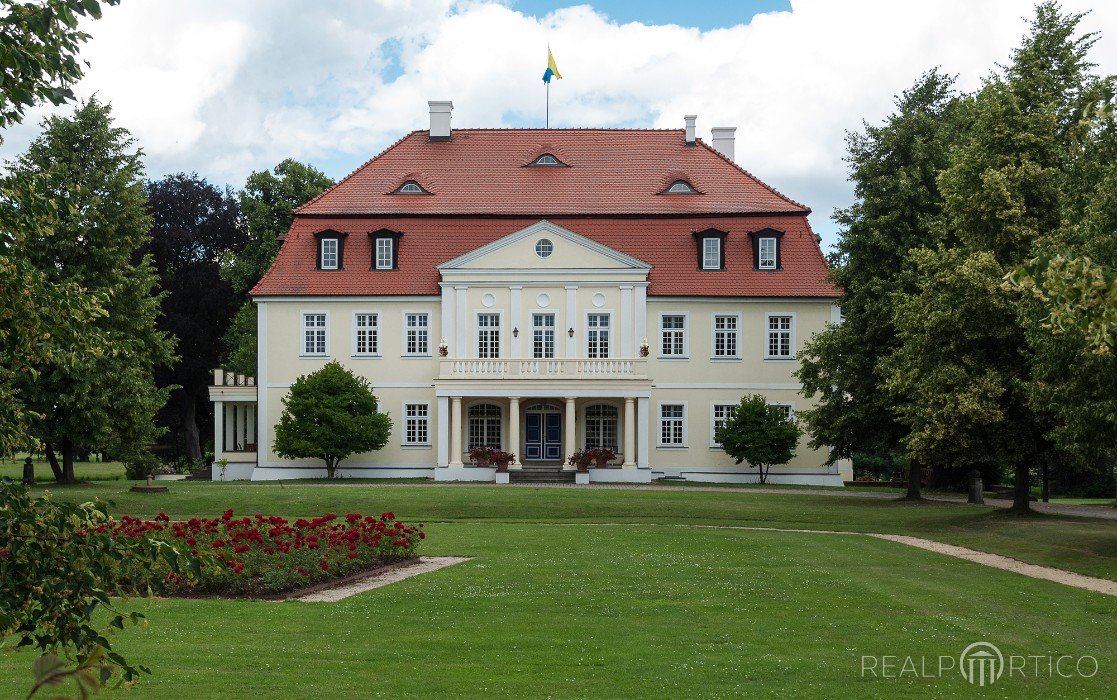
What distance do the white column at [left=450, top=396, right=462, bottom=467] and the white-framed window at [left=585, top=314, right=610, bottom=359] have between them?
540 cm

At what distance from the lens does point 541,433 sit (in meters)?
45.8

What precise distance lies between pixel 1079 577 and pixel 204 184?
48943 mm

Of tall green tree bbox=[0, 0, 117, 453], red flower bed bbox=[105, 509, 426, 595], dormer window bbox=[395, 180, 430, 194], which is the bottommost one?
red flower bed bbox=[105, 509, 426, 595]

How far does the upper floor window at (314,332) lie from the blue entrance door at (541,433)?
8.58 meters

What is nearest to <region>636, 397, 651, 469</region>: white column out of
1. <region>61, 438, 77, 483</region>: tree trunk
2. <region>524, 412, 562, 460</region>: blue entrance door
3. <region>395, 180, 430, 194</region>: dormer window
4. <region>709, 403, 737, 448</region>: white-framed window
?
<region>709, 403, 737, 448</region>: white-framed window

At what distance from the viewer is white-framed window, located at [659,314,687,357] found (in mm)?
45031

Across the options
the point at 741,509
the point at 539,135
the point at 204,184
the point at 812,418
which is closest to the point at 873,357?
the point at 812,418

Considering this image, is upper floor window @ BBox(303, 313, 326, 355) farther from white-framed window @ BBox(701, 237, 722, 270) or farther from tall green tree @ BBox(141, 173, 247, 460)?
white-framed window @ BBox(701, 237, 722, 270)

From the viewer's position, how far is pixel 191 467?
170 ft

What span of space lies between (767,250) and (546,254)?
345 inches

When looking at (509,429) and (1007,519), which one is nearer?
Result: (1007,519)

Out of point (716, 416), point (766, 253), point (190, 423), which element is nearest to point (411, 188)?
point (766, 253)

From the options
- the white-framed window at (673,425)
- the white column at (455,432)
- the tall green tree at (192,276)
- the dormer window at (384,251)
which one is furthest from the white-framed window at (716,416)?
the tall green tree at (192,276)

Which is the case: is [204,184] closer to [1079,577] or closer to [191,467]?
[191,467]
